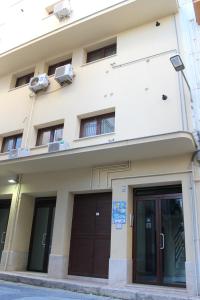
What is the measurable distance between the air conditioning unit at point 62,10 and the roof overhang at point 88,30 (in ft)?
2.67

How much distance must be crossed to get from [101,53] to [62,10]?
7.59ft

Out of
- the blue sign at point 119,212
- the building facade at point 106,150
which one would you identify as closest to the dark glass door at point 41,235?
the building facade at point 106,150

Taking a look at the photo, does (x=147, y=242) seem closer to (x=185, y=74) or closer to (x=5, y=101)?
(x=185, y=74)

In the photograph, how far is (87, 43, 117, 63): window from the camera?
10.8 meters

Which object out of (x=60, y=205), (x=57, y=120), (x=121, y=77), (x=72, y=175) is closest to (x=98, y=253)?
(x=60, y=205)

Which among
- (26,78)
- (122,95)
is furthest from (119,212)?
(26,78)

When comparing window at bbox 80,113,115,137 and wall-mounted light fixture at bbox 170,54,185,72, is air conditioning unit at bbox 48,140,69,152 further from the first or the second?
wall-mounted light fixture at bbox 170,54,185,72

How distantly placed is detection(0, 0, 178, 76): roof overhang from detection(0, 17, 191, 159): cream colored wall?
0.33 m

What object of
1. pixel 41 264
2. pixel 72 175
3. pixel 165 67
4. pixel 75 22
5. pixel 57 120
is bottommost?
pixel 41 264

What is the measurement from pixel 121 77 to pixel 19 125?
4.47 m

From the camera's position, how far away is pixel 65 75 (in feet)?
33.9

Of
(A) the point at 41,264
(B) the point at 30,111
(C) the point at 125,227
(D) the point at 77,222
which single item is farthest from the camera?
(B) the point at 30,111

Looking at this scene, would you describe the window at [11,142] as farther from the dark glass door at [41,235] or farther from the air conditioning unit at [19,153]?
the dark glass door at [41,235]

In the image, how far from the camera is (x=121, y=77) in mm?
9492
